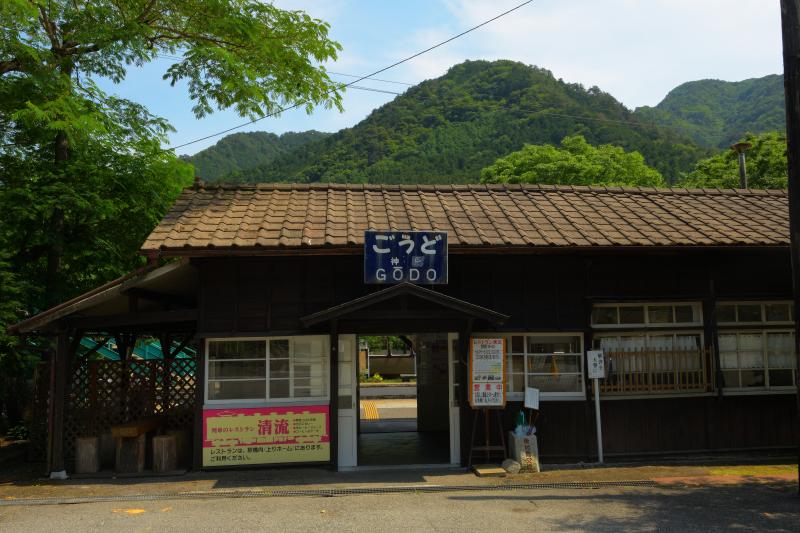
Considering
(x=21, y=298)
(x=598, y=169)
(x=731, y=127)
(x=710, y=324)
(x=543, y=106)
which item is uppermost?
(x=731, y=127)

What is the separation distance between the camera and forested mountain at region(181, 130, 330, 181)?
65.4 m

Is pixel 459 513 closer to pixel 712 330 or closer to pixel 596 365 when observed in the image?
pixel 596 365

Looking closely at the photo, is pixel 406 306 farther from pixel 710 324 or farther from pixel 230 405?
pixel 710 324

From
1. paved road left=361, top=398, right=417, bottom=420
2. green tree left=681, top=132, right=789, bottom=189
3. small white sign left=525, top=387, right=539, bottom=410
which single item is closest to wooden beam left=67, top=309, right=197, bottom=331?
small white sign left=525, top=387, right=539, bottom=410

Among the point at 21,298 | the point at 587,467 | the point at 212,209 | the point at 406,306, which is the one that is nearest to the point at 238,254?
the point at 212,209

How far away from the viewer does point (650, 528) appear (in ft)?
23.2

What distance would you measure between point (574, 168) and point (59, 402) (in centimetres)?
2922

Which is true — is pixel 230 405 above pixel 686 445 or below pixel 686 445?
above

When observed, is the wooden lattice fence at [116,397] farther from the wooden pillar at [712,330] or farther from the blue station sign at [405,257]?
the wooden pillar at [712,330]

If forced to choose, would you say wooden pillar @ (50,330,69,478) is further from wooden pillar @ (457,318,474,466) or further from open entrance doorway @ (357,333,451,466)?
wooden pillar @ (457,318,474,466)

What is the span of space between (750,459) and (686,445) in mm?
1039

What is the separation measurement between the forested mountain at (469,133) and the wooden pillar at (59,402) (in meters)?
→ 37.5

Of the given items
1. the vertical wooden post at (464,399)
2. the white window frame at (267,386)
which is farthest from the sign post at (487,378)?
the white window frame at (267,386)

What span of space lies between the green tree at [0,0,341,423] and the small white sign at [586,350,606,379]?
9.05 meters
